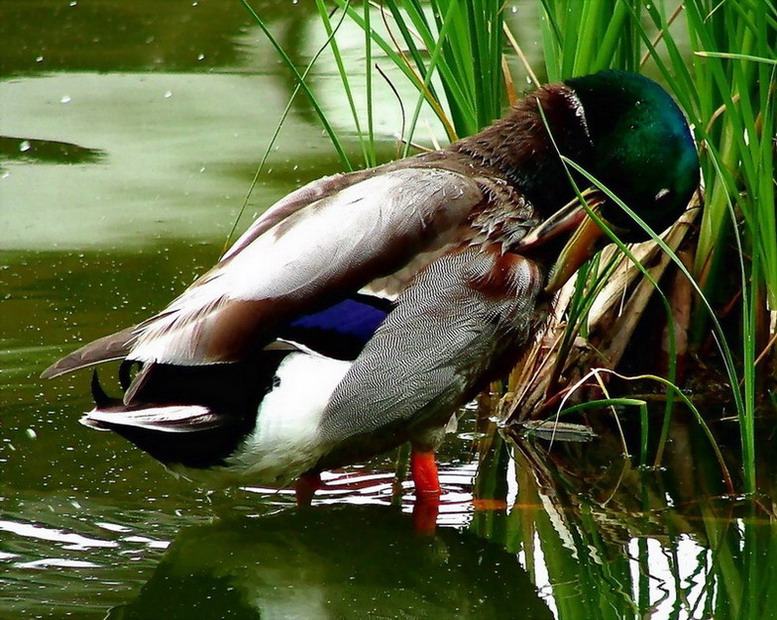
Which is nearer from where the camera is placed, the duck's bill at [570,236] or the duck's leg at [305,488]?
the duck's bill at [570,236]

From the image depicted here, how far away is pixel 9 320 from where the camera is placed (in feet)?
15.5

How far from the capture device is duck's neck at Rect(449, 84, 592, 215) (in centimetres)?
364

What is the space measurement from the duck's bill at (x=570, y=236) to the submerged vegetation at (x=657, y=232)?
30 cm

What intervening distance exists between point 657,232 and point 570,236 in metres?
0.26

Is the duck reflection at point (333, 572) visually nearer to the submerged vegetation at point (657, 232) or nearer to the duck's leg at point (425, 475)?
the duck's leg at point (425, 475)

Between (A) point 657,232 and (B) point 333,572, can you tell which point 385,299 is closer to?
(B) point 333,572

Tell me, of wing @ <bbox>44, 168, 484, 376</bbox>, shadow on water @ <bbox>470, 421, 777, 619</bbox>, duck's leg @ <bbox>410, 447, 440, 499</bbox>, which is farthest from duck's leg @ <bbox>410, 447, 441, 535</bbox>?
wing @ <bbox>44, 168, 484, 376</bbox>

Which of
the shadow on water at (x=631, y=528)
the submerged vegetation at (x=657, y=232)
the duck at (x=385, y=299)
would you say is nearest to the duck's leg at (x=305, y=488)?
the duck at (x=385, y=299)

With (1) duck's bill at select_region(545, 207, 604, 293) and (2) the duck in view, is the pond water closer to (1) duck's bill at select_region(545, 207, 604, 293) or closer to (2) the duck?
(2) the duck

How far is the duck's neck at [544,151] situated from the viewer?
364cm

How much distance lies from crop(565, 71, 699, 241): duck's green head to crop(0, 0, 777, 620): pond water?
71cm

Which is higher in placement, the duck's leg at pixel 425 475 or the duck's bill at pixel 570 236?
the duck's bill at pixel 570 236

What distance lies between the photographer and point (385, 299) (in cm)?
339

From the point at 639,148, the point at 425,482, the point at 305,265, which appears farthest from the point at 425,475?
the point at 639,148
